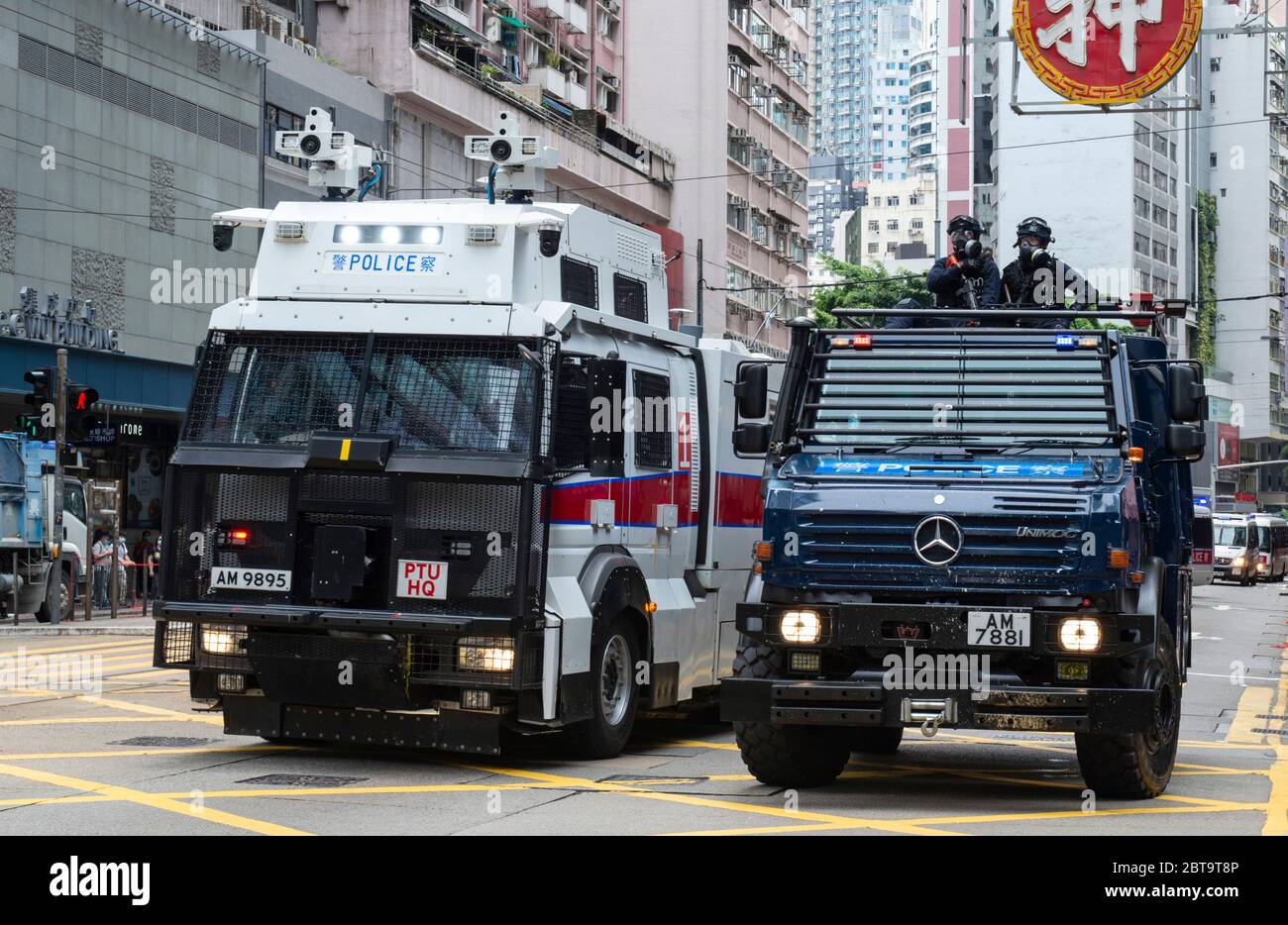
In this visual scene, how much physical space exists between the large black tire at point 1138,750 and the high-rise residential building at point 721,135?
203 ft

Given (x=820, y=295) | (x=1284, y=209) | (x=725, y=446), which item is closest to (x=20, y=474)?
(x=725, y=446)

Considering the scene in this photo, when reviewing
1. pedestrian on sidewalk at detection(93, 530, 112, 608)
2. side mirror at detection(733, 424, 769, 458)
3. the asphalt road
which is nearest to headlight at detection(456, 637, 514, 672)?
the asphalt road

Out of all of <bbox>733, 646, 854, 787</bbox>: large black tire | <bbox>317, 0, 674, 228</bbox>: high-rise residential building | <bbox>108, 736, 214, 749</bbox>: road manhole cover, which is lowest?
<bbox>108, 736, 214, 749</bbox>: road manhole cover

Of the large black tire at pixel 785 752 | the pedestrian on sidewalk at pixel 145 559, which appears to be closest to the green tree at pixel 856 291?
the pedestrian on sidewalk at pixel 145 559

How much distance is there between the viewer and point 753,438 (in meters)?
11.9

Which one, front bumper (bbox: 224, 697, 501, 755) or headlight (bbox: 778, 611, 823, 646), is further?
front bumper (bbox: 224, 697, 501, 755)

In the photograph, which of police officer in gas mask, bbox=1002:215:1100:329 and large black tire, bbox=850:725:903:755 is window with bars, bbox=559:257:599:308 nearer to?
police officer in gas mask, bbox=1002:215:1100:329

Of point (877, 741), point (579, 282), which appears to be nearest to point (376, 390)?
point (579, 282)

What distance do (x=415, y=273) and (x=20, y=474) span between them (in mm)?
20903

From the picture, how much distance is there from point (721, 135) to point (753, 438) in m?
69.9

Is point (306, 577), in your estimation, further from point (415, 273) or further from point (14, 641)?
point (14, 641)

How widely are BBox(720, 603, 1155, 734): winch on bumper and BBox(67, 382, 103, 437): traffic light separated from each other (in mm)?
21858

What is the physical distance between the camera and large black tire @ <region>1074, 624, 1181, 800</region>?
35.4 ft

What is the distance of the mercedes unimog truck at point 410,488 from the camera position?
12.1 m
